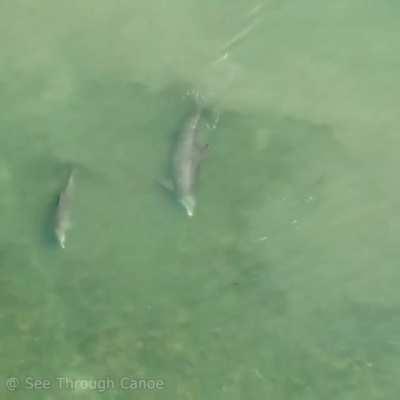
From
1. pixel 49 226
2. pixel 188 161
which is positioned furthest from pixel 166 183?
pixel 49 226

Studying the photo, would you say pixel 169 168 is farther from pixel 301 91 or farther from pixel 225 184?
pixel 301 91

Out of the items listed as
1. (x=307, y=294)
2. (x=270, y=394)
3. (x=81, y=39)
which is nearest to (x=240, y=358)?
(x=270, y=394)

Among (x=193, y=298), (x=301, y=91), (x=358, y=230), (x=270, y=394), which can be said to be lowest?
(x=270, y=394)

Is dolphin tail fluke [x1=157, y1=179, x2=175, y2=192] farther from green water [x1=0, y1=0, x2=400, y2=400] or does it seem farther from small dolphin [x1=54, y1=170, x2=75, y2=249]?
small dolphin [x1=54, y1=170, x2=75, y2=249]

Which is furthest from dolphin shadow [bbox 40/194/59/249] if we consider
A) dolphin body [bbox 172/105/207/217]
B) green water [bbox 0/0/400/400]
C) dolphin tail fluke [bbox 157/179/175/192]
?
dolphin body [bbox 172/105/207/217]

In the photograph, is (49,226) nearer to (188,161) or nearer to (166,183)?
(166,183)
